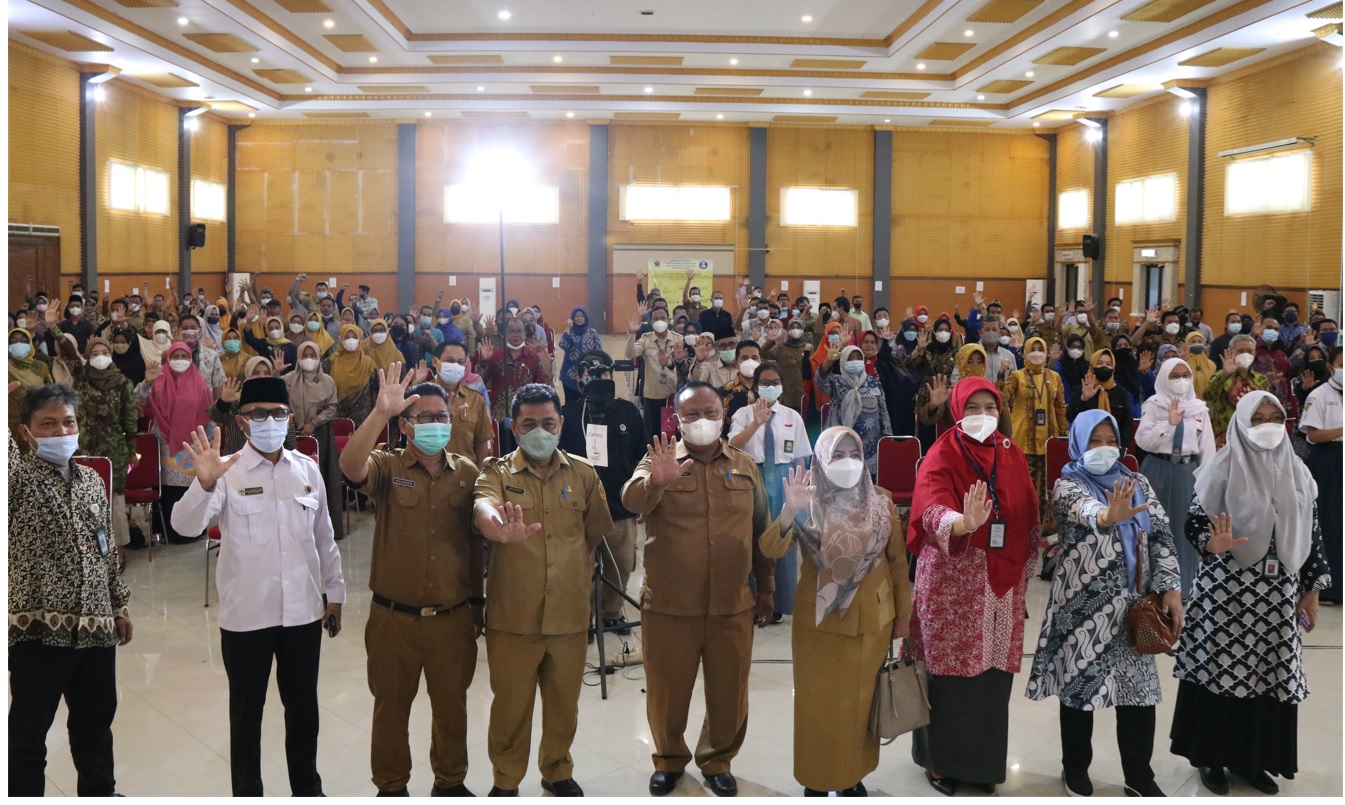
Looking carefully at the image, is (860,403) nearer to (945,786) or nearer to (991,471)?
(991,471)

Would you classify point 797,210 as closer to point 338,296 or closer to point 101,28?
point 338,296

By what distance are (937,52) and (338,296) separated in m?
14.5

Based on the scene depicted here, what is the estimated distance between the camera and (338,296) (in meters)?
25.5

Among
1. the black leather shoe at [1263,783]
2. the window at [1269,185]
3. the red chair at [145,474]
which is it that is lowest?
the black leather shoe at [1263,783]

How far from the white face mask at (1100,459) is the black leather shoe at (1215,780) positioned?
135 cm

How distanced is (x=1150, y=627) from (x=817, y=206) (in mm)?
23033

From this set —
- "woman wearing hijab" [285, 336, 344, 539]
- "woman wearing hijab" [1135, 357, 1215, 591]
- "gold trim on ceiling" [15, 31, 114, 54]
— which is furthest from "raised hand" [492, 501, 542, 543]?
"gold trim on ceiling" [15, 31, 114, 54]

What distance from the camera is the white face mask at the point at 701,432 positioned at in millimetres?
4234

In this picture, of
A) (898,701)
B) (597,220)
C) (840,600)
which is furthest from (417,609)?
(597,220)

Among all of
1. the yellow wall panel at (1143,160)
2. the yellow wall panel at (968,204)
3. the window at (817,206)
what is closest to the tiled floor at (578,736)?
the yellow wall panel at (1143,160)

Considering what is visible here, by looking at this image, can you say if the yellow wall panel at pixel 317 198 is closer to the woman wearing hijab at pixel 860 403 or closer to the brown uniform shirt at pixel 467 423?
the woman wearing hijab at pixel 860 403

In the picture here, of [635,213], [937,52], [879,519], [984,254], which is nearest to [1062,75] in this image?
[937,52]

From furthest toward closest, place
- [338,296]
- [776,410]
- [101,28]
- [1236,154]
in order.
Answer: [338,296]
[1236,154]
[101,28]
[776,410]

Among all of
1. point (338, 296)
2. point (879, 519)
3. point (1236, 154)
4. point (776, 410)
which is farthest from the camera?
point (338, 296)
